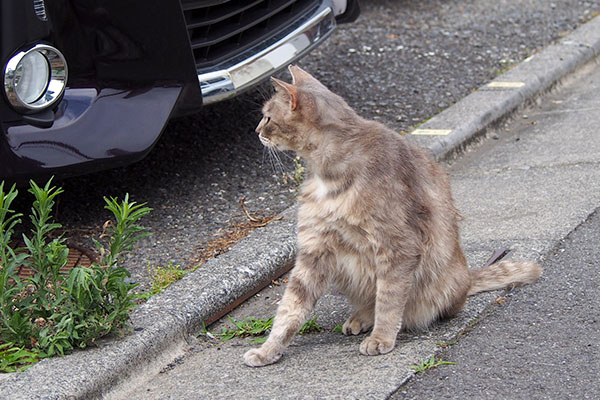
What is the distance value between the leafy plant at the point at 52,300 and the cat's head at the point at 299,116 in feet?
1.86

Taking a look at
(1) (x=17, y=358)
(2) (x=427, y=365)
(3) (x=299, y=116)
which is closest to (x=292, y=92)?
(3) (x=299, y=116)

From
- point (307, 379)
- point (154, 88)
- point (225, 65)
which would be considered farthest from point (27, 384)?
point (225, 65)

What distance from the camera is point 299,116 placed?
311cm

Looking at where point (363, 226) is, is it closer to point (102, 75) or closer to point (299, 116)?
point (299, 116)

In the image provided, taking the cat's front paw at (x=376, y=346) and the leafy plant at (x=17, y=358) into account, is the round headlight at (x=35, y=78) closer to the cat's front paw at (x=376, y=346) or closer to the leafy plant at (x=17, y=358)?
the leafy plant at (x=17, y=358)

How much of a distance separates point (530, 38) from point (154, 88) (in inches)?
154

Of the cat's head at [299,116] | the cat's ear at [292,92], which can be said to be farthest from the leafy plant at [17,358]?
the cat's ear at [292,92]

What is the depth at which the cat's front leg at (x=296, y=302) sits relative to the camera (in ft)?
10.2

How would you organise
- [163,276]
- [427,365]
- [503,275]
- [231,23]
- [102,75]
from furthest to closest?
[231,23]
[102,75]
[163,276]
[503,275]
[427,365]

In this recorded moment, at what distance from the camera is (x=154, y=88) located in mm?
3893

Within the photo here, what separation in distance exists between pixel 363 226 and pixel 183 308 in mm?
786

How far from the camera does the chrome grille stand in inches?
166

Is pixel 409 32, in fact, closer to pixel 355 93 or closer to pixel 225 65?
pixel 355 93

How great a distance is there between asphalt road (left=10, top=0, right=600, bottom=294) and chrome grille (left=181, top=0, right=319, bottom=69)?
648 millimetres
